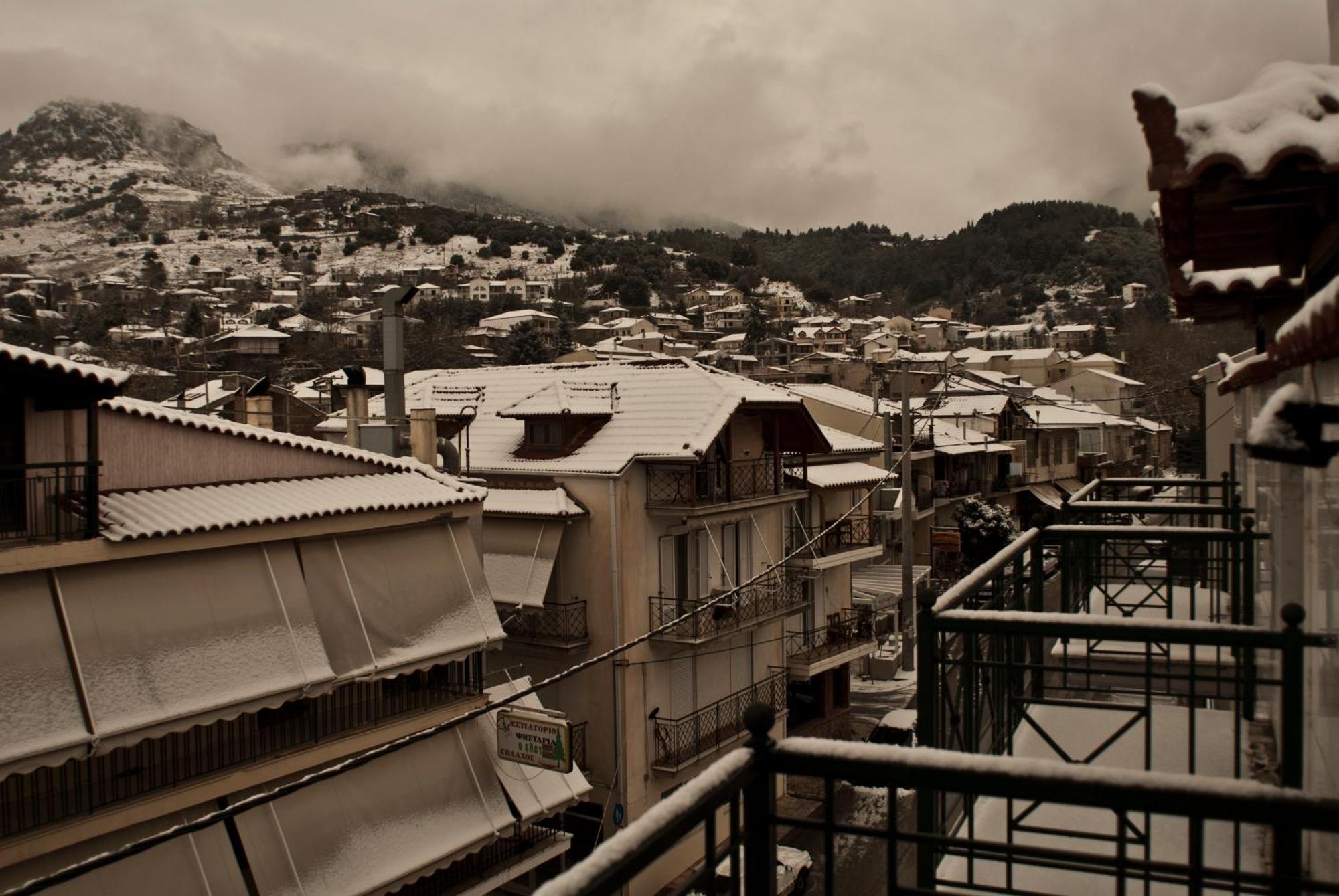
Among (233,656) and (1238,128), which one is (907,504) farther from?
(1238,128)

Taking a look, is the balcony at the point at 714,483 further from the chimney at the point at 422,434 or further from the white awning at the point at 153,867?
the white awning at the point at 153,867

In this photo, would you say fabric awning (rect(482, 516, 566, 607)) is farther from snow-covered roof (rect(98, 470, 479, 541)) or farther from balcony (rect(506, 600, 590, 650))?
snow-covered roof (rect(98, 470, 479, 541))

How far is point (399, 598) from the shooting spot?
13492 millimetres

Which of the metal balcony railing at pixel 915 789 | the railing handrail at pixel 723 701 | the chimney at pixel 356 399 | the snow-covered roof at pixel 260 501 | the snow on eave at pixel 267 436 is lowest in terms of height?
the railing handrail at pixel 723 701

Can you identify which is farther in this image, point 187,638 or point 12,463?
point 187,638

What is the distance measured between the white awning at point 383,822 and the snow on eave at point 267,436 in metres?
3.62

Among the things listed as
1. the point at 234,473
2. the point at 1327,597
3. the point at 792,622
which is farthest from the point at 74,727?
the point at 792,622

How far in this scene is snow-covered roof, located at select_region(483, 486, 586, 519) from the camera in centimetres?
1930

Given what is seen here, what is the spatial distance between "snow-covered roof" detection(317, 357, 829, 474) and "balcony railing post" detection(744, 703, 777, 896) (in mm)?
15674

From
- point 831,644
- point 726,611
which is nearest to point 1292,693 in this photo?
point 726,611

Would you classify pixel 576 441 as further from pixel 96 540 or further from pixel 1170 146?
pixel 1170 146

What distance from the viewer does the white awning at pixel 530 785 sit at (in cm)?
1404

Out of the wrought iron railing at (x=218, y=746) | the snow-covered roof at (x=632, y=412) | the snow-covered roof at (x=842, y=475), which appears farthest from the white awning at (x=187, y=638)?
the snow-covered roof at (x=842, y=475)

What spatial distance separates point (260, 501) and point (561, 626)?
852cm
